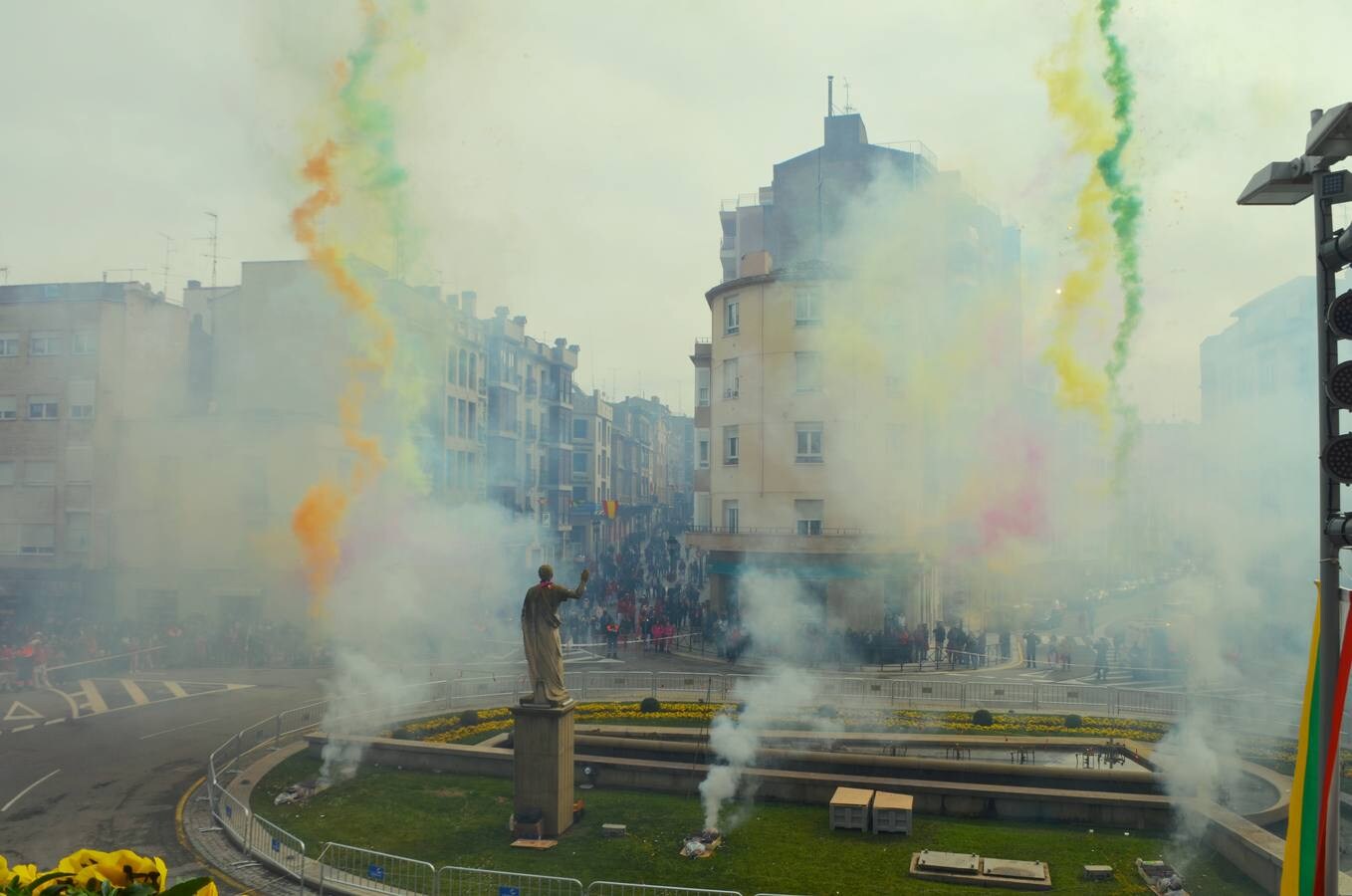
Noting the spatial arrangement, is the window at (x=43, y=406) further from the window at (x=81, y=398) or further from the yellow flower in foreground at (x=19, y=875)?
the yellow flower in foreground at (x=19, y=875)

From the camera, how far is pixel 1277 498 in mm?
23531

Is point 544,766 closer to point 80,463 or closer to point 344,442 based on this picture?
point 344,442

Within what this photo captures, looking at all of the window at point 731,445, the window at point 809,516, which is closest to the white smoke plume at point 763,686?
the window at point 809,516

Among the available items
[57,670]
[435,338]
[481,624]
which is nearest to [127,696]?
[57,670]

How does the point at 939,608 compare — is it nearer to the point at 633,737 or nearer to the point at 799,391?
the point at 799,391

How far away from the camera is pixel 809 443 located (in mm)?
38250

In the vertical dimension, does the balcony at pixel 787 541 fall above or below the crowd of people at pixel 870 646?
above

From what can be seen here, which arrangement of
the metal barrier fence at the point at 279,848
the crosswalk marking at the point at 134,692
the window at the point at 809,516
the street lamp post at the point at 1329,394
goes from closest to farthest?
the street lamp post at the point at 1329,394 → the metal barrier fence at the point at 279,848 → the crosswalk marking at the point at 134,692 → the window at the point at 809,516

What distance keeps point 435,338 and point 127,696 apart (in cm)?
2082

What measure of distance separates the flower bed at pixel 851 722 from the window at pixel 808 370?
15.8m

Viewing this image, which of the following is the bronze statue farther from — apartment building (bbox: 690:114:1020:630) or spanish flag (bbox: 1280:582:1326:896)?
apartment building (bbox: 690:114:1020:630)

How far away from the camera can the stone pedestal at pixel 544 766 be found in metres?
15.7

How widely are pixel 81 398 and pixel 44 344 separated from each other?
9.67ft

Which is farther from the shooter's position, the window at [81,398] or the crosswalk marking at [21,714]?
the window at [81,398]
